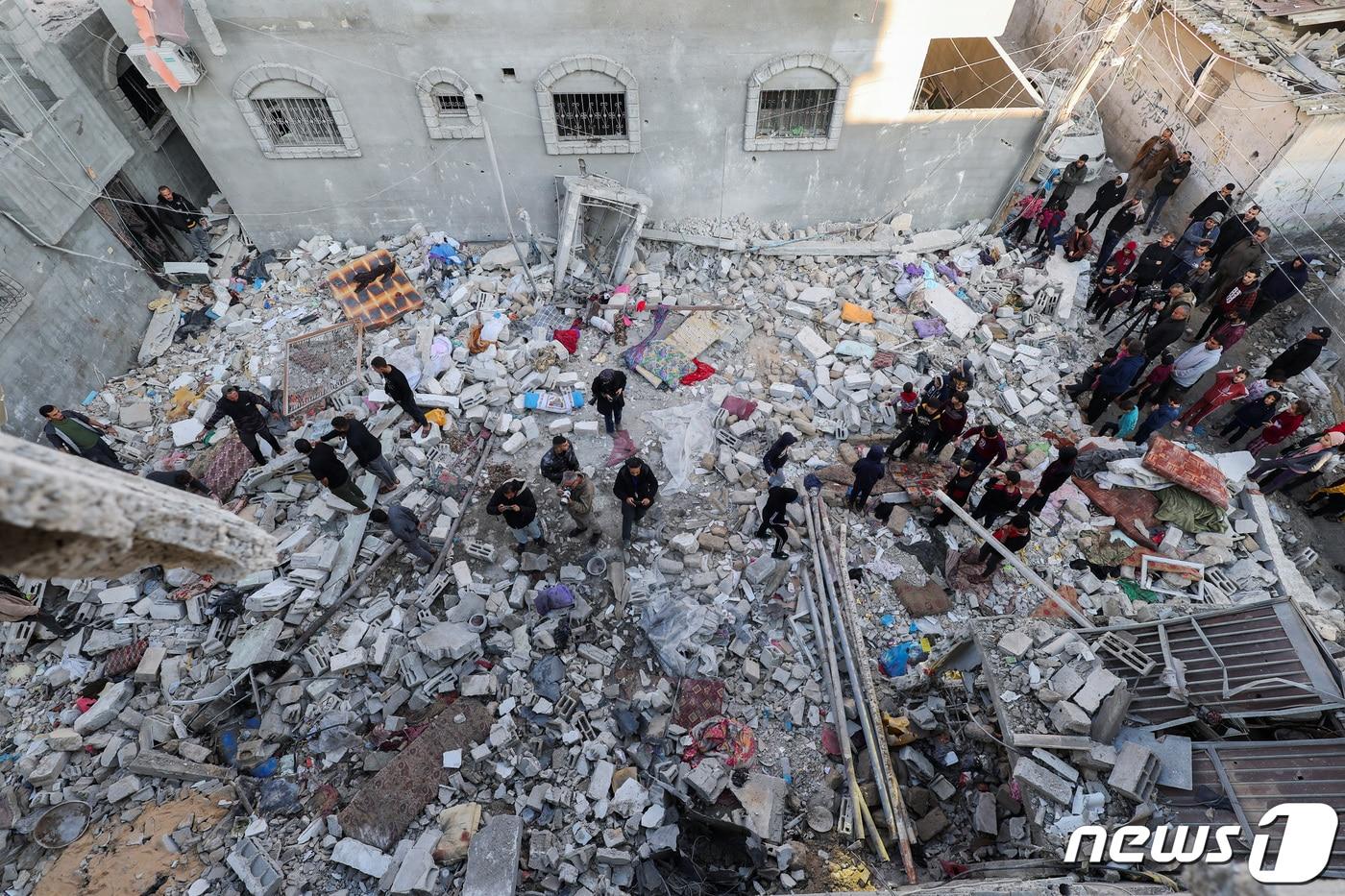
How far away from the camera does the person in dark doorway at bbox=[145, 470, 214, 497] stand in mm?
7545

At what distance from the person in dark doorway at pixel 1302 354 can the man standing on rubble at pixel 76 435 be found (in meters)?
15.7

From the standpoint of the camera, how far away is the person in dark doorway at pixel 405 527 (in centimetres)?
728

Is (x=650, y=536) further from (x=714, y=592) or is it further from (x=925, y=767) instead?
(x=925, y=767)

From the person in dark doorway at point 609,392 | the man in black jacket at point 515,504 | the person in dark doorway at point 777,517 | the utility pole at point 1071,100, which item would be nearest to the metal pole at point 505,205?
the person in dark doorway at point 609,392

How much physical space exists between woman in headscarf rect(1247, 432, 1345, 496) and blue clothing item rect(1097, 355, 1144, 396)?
1.99 meters

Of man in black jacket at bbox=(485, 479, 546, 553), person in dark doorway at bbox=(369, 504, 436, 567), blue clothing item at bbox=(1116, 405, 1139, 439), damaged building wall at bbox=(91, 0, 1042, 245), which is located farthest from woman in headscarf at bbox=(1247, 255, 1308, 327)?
person in dark doorway at bbox=(369, 504, 436, 567)

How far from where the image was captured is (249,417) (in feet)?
27.1

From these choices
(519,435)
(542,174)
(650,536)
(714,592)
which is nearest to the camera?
(714,592)

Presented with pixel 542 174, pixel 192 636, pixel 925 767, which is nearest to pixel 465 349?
pixel 542 174

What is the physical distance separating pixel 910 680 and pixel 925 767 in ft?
2.83

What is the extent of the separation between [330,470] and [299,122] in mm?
6861

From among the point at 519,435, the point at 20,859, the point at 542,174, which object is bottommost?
the point at 20,859

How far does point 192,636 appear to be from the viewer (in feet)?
24.1

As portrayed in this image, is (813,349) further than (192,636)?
Yes
